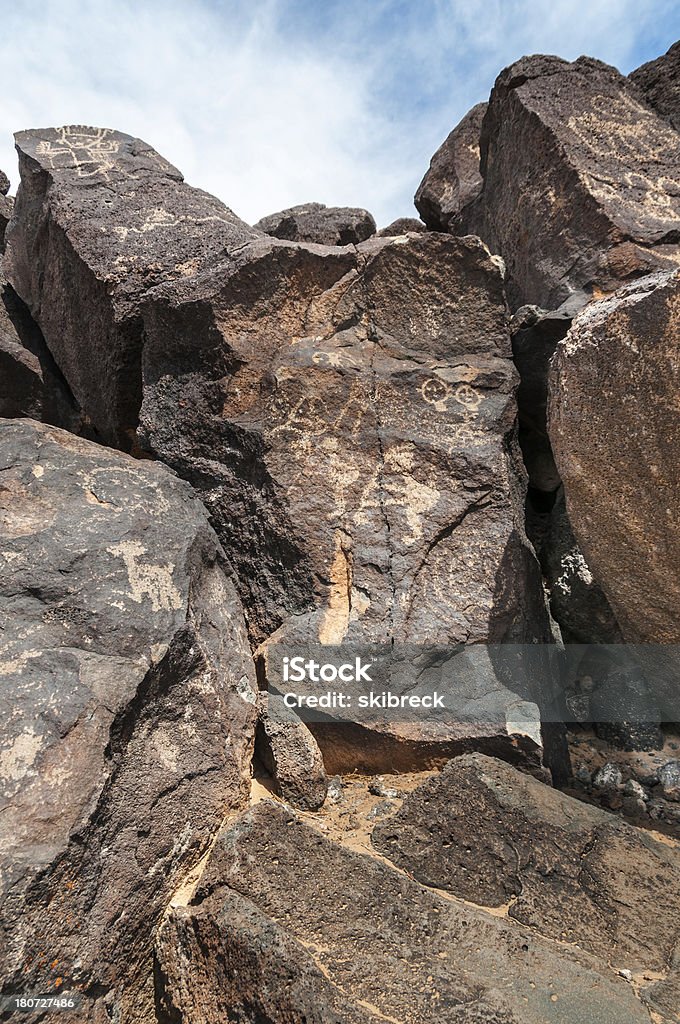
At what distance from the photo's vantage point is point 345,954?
1.47 m

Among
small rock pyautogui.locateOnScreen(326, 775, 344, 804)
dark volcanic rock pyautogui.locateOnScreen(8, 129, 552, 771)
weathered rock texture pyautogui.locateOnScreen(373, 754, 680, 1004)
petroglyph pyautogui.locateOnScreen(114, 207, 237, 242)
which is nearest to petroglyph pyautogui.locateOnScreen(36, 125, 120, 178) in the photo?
petroglyph pyautogui.locateOnScreen(114, 207, 237, 242)

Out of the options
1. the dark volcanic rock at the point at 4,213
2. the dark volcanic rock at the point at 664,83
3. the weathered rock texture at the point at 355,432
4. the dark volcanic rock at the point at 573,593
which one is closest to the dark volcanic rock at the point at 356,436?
the weathered rock texture at the point at 355,432

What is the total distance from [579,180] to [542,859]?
2.78 meters

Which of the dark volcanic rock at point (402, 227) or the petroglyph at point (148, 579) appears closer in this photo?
the petroglyph at point (148, 579)

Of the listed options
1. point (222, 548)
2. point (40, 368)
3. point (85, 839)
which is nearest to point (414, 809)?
point (85, 839)

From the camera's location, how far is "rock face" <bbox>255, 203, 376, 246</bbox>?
16.6 ft

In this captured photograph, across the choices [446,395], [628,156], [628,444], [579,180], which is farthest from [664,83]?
[628,444]

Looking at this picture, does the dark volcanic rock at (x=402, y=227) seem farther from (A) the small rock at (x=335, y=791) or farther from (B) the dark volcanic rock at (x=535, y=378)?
(A) the small rock at (x=335, y=791)

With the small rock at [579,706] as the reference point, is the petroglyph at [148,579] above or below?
above

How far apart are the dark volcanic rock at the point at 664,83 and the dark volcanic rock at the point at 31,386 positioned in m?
3.30

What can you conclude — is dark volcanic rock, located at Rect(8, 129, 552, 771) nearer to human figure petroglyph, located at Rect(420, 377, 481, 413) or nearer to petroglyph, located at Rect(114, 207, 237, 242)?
human figure petroglyph, located at Rect(420, 377, 481, 413)

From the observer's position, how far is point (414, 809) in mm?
1906

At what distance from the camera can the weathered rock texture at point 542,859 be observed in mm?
1630

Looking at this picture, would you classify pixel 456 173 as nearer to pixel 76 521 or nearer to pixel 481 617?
pixel 481 617
